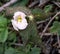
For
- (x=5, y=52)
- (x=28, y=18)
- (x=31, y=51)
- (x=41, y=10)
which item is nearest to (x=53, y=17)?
(x=41, y=10)

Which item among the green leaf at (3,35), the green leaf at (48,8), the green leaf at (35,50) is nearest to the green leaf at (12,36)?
the green leaf at (3,35)

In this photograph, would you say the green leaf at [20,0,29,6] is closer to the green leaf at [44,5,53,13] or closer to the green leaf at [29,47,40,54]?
the green leaf at [44,5,53,13]

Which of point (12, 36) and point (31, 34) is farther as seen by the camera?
point (12, 36)

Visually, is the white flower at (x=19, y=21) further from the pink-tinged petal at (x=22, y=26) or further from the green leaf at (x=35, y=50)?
the green leaf at (x=35, y=50)

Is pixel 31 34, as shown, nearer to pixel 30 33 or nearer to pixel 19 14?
pixel 30 33

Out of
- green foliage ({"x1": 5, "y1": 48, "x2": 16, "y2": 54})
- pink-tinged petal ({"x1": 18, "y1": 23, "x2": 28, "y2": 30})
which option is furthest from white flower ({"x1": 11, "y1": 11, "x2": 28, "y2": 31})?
green foliage ({"x1": 5, "y1": 48, "x2": 16, "y2": 54})

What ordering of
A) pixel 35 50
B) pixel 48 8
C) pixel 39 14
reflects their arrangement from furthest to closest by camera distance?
1. pixel 48 8
2. pixel 39 14
3. pixel 35 50

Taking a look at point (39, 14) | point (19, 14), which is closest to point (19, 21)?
point (19, 14)

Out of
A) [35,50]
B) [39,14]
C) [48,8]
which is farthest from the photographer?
[48,8]

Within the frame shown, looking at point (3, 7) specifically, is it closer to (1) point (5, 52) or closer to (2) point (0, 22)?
(2) point (0, 22)
